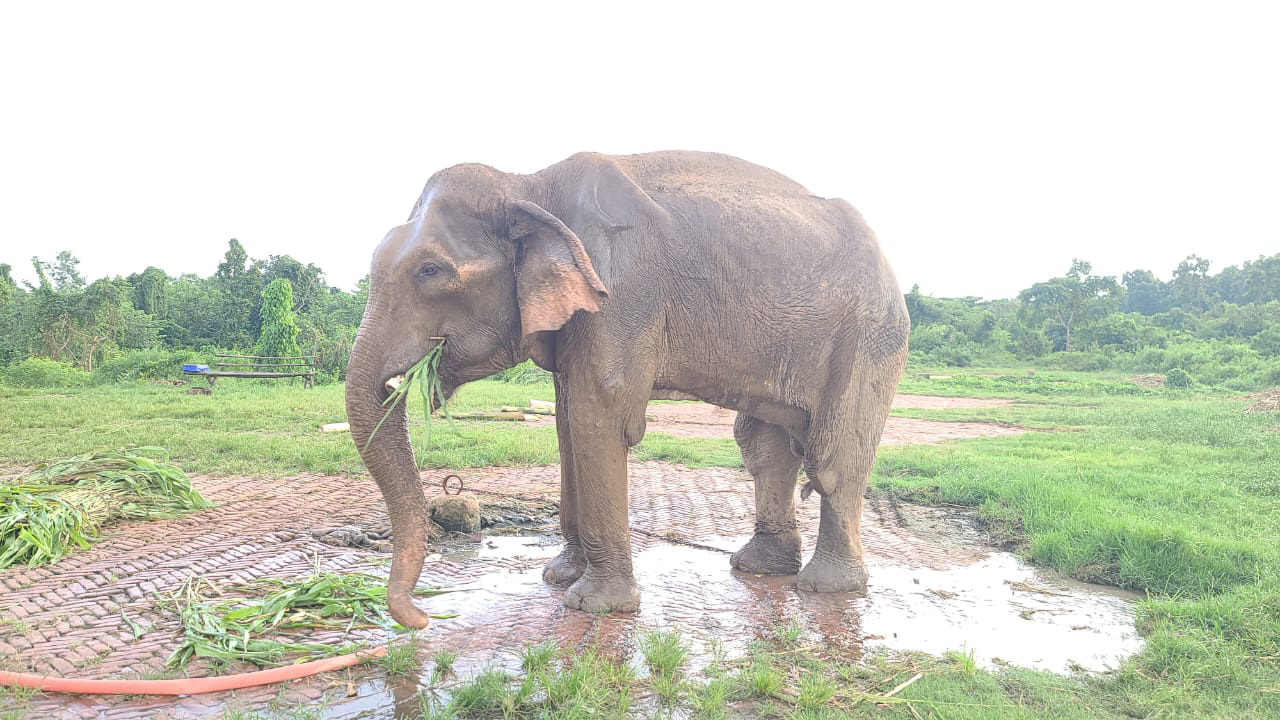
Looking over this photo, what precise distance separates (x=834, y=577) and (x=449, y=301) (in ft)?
10.5

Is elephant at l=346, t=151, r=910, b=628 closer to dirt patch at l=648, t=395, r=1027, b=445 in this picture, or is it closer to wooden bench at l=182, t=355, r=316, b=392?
dirt patch at l=648, t=395, r=1027, b=445

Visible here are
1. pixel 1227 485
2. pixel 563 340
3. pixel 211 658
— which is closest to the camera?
pixel 211 658

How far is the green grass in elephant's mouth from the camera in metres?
4.49

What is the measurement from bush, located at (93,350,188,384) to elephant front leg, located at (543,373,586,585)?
22.2 m

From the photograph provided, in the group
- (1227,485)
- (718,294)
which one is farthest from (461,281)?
(1227,485)

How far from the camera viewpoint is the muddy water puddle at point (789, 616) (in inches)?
174

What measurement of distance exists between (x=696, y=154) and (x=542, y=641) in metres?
3.36

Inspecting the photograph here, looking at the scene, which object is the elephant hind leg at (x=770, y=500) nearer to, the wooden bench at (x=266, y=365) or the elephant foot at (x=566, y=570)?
the elephant foot at (x=566, y=570)

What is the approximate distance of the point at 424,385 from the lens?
15.1 feet

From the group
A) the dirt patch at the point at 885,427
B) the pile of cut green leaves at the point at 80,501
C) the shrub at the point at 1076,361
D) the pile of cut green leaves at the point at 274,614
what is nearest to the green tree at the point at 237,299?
the dirt patch at the point at 885,427

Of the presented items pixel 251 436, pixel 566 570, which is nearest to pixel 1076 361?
pixel 251 436

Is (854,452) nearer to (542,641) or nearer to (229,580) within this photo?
(542,641)

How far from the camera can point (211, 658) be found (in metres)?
4.05

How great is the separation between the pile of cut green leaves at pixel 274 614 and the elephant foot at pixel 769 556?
2274mm
